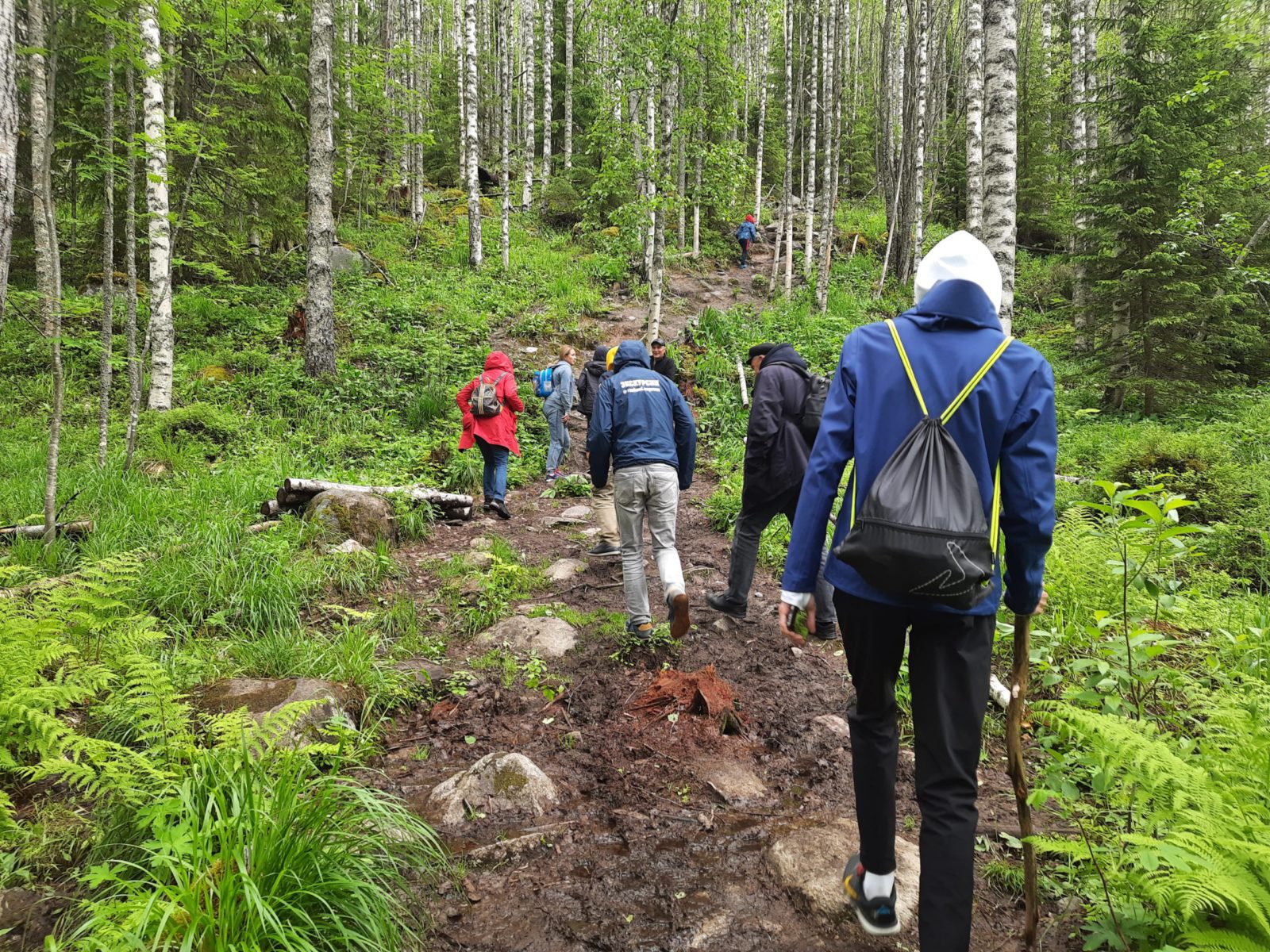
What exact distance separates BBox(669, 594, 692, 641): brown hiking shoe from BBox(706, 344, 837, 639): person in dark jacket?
869 mm

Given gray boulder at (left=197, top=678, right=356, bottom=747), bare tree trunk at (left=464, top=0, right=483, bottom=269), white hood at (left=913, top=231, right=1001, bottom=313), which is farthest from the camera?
bare tree trunk at (left=464, top=0, right=483, bottom=269)

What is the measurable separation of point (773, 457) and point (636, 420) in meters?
1.09

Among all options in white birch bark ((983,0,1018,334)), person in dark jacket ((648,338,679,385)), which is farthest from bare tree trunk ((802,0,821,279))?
white birch bark ((983,0,1018,334))

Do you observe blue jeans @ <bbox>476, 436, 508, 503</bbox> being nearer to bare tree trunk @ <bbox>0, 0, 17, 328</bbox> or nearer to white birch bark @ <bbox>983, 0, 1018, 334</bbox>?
bare tree trunk @ <bbox>0, 0, 17, 328</bbox>

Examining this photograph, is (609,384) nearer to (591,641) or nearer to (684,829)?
(591,641)

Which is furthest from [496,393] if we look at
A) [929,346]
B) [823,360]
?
[823,360]

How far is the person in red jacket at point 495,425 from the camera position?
8.13m

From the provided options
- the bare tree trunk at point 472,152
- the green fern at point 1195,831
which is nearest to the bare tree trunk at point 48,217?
the green fern at point 1195,831

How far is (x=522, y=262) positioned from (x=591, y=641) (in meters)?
15.9

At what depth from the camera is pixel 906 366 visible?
83.9 inches

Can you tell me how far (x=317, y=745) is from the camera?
2.59 metres

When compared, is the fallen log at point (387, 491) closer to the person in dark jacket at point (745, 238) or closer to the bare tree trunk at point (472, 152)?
the bare tree trunk at point (472, 152)

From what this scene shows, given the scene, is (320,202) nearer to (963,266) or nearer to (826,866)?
(963,266)

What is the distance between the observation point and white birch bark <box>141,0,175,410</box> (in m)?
8.76
